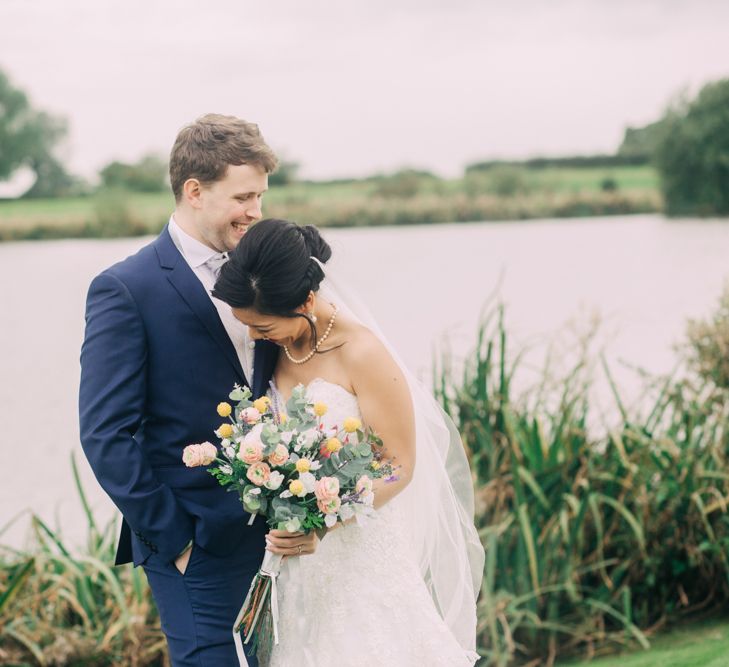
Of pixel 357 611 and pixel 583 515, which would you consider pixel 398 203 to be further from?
pixel 357 611

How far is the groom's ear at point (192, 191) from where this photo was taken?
2.76 m

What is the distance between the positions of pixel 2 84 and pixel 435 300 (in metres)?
9.83

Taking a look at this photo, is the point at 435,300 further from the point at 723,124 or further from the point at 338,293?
the point at 338,293

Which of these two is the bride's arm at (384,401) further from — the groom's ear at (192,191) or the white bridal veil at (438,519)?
the groom's ear at (192,191)

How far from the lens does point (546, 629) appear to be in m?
4.58

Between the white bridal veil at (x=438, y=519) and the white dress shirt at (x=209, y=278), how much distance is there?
13.2 inches

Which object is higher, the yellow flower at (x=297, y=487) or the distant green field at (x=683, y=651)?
the yellow flower at (x=297, y=487)

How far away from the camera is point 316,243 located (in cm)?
279

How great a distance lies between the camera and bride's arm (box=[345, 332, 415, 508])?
8.77ft

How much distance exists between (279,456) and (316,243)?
0.77 m

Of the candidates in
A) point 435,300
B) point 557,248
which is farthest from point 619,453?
point 557,248

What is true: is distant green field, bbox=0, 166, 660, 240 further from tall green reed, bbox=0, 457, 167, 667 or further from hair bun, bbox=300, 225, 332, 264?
hair bun, bbox=300, 225, 332, 264

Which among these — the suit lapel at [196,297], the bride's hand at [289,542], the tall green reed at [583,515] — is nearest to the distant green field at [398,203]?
the tall green reed at [583,515]

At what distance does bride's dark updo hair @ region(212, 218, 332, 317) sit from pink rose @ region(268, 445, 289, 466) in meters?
0.43
